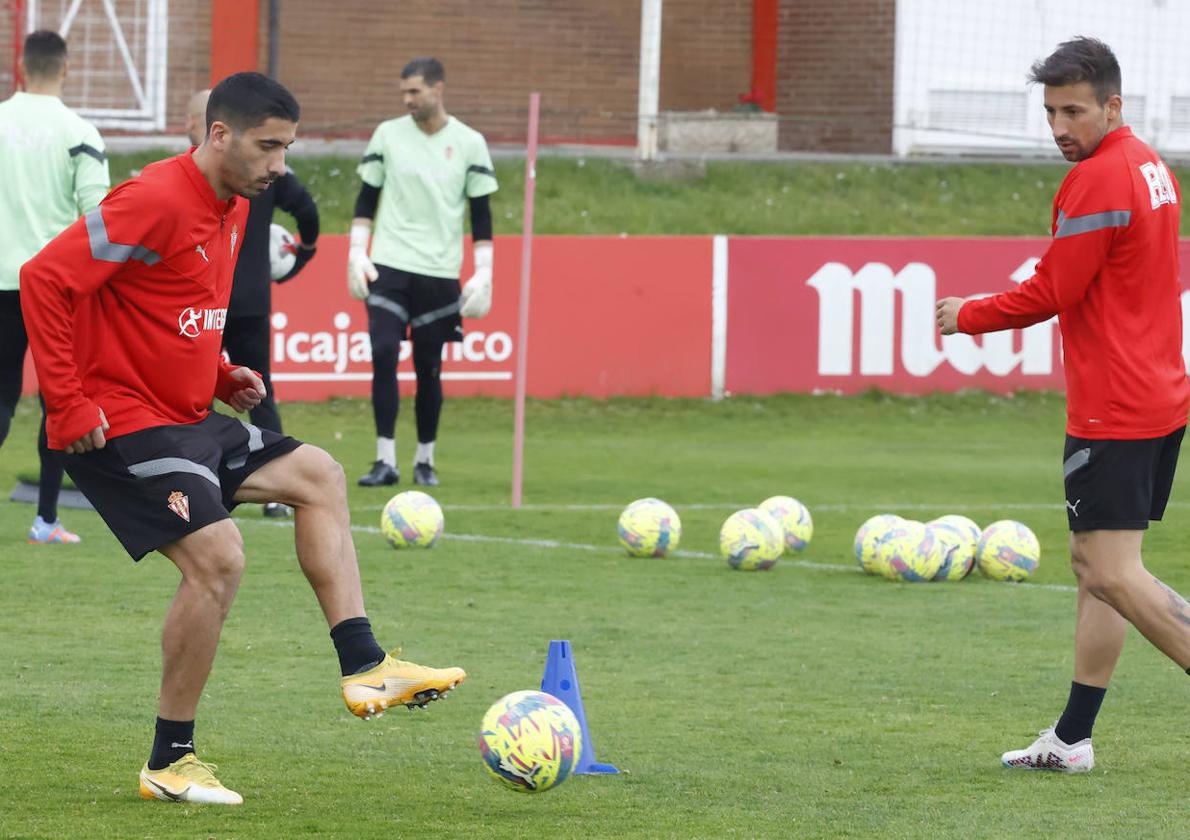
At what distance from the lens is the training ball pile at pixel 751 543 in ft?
32.0

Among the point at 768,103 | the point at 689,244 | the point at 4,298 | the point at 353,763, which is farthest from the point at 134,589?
the point at 768,103

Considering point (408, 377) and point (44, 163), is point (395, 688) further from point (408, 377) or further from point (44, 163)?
point (408, 377)

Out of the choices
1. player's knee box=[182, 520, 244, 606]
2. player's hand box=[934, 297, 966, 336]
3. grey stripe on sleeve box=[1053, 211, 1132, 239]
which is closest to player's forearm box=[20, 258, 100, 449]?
player's knee box=[182, 520, 244, 606]

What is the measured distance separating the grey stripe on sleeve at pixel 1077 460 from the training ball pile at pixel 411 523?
4900 mm

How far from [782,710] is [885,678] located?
2.36ft

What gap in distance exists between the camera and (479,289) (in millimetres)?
12617

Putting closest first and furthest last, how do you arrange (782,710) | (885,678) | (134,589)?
(782,710) < (885,678) < (134,589)

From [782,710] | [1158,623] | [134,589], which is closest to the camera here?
[1158,623]

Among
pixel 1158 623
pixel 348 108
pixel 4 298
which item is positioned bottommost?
pixel 1158 623

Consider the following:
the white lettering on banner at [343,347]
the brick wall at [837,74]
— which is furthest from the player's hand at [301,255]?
the brick wall at [837,74]

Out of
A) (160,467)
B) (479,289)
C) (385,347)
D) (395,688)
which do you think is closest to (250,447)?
(160,467)

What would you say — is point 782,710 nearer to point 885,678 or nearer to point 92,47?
point 885,678

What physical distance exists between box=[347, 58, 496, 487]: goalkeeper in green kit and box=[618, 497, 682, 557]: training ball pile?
2740 millimetres

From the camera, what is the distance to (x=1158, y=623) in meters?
5.72
